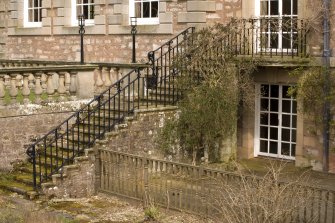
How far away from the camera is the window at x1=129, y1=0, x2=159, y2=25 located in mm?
18078

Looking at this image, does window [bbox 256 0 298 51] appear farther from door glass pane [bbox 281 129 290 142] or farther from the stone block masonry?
the stone block masonry

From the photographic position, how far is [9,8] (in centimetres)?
2312

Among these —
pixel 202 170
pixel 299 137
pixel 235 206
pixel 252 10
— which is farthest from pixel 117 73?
pixel 235 206

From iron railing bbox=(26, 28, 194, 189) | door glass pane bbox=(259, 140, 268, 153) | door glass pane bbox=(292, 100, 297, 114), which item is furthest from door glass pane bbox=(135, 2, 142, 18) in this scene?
door glass pane bbox=(292, 100, 297, 114)

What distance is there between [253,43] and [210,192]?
5.85 metres

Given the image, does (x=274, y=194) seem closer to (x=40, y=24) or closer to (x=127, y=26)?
(x=127, y=26)

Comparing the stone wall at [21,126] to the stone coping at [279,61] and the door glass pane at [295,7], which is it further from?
the door glass pane at [295,7]

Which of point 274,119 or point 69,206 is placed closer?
point 69,206

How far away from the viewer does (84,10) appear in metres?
20.5

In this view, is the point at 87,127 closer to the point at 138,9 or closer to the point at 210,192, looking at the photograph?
the point at 210,192

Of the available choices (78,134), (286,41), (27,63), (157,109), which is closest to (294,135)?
(286,41)

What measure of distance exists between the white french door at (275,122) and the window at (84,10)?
22.1ft

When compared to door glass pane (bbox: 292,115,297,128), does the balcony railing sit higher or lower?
higher

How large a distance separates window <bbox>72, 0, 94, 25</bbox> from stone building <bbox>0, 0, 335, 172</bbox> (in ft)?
0.10
